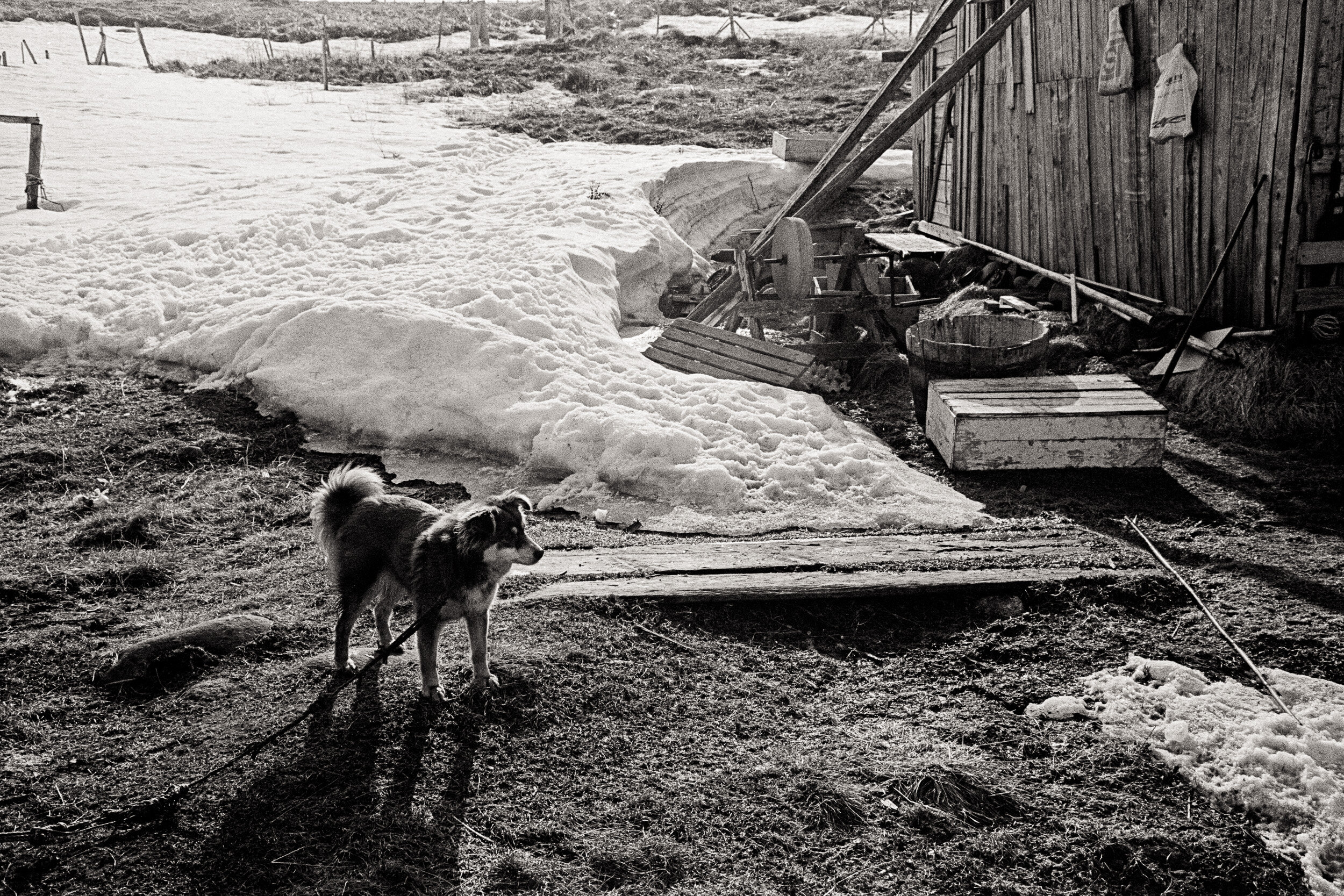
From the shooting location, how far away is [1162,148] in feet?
33.8

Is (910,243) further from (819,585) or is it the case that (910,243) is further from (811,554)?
(819,585)

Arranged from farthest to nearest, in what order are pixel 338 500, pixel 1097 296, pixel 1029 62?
1. pixel 1029 62
2. pixel 1097 296
3. pixel 338 500

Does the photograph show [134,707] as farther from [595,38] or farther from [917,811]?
[595,38]

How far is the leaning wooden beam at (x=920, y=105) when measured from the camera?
11.0m

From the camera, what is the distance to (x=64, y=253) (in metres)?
11.7

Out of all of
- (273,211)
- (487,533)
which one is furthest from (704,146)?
(487,533)

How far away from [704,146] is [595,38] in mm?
19468

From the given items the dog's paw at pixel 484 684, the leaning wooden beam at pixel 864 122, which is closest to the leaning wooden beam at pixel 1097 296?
the leaning wooden beam at pixel 864 122

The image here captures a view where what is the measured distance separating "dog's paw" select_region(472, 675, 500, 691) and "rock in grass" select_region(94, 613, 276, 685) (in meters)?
1.37

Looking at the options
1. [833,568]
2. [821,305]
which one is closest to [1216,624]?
[833,568]

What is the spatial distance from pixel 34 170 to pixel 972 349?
42.8ft

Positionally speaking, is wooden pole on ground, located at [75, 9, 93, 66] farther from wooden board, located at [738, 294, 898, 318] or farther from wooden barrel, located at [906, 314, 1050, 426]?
wooden barrel, located at [906, 314, 1050, 426]

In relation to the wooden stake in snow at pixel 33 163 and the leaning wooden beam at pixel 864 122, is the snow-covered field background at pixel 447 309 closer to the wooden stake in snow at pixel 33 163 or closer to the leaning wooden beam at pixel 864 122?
the wooden stake in snow at pixel 33 163

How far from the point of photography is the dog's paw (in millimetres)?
4785
